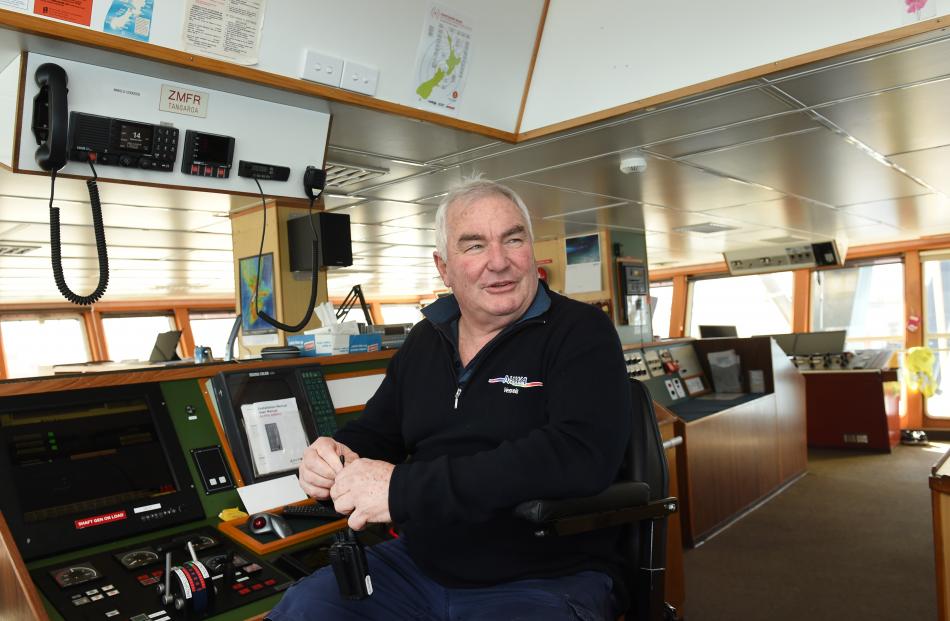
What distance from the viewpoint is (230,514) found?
1811mm

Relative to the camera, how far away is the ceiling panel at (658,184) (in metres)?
3.95

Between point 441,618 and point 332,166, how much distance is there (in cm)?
278

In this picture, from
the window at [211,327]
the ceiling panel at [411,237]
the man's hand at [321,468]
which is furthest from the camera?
the window at [211,327]

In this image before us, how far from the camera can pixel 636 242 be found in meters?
6.71

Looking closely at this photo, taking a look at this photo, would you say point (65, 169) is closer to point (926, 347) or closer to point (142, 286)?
point (142, 286)

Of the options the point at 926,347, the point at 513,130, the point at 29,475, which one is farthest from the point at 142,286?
the point at 926,347

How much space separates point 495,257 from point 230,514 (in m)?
1.02

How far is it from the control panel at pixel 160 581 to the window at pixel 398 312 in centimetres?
1228

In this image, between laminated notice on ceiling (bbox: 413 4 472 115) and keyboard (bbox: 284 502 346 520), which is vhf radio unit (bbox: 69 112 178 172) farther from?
keyboard (bbox: 284 502 346 520)

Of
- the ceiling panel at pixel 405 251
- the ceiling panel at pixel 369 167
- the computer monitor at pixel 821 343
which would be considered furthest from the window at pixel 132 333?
the computer monitor at pixel 821 343

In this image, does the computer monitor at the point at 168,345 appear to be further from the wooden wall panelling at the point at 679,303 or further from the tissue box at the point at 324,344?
the wooden wall panelling at the point at 679,303

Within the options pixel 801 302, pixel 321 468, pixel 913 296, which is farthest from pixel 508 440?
pixel 801 302

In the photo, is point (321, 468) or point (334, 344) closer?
point (321, 468)

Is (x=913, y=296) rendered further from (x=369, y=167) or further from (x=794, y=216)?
(x=369, y=167)
